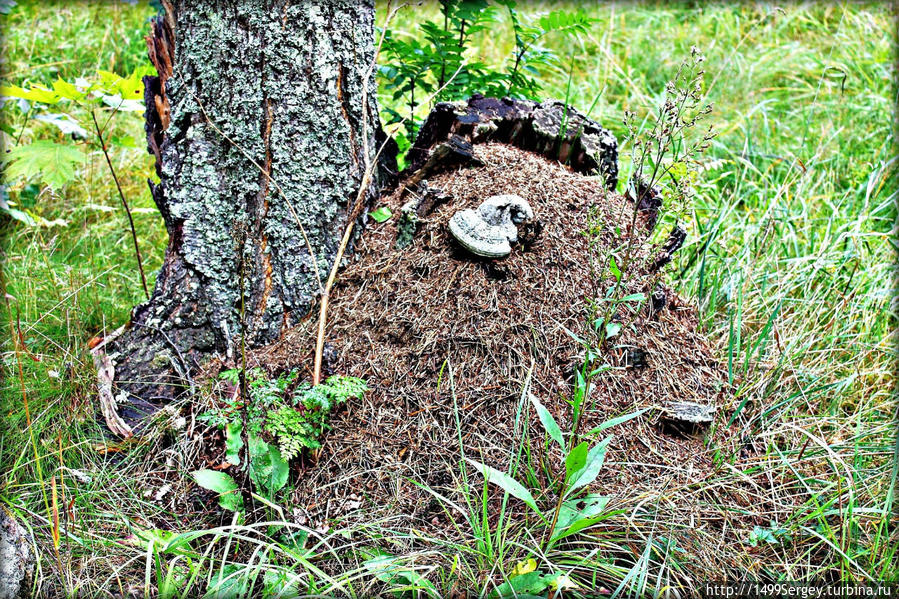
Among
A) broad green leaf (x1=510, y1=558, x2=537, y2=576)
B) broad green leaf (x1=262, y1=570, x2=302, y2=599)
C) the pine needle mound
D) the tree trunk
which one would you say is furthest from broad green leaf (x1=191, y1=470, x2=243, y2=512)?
broad green leaf (x1=510, y1=558, x2=537, y2=576)

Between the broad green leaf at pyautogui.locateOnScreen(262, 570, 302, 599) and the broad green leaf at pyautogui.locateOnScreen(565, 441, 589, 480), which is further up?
the broad green leaf at pyautogui.locateOnScreen(565, 441, 589, 480)

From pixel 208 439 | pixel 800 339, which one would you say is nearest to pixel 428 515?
pixel 208 439

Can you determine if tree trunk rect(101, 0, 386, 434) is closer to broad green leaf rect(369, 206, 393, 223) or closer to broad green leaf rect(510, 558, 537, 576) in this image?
broad green leaf rect(369, 206, 393, 223)

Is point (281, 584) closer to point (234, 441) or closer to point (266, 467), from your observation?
point (266, 467)

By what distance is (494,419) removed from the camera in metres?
2.37

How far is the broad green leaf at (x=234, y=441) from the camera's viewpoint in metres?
2.17

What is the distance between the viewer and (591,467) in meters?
1.99

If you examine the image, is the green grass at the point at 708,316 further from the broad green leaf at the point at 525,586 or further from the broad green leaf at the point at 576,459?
the broad green leaf at the point at 576,459

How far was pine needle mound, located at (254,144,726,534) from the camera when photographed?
89.3 inches

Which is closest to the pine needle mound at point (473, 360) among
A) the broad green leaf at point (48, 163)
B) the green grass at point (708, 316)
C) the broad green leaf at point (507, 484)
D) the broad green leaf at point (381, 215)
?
→ the broad green leaf at point (381, 215)

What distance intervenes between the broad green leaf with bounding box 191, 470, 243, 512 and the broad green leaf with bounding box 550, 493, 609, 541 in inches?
42.6

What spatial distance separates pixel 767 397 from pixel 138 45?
5.48 meters

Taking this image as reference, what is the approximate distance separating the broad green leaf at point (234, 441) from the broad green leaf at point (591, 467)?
3.75 ft

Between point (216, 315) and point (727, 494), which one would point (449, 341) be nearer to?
point (216, 315)
